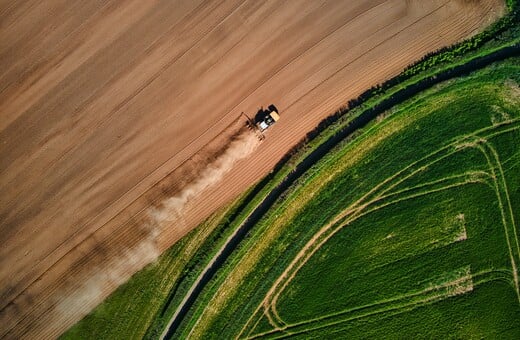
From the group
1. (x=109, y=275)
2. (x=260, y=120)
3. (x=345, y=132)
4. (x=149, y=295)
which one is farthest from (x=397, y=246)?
(x=109, y=275)

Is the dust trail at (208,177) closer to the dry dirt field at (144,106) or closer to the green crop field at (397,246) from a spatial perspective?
the dry dirt field at (144,106)

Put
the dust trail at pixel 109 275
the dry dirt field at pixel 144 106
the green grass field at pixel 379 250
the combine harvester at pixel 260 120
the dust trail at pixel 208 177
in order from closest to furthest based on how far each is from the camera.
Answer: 1. the dry dirt field at pixel 144 106
2. the combine harvester at pixel 260 120
3. the dust trail at pixel 208 177
4. the green grass field at pixel 379 250
5. the dust trail at pixel 109 275

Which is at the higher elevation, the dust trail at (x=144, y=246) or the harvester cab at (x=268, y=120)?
the harvester cab at (x=268, y=120)

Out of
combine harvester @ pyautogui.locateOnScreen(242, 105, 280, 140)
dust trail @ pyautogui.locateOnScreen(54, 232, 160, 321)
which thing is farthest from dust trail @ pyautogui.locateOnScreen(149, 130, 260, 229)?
dust trail @ pyautogui.locateOnScreen(54, 232, 160, 321)

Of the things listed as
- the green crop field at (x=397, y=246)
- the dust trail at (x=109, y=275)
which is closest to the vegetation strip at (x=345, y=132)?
the green crop field at (x=397, y=246)

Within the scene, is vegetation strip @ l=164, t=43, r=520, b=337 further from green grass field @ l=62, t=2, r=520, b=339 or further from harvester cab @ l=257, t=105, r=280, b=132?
harvester cab @ l=257, t=105, r=280, b=132

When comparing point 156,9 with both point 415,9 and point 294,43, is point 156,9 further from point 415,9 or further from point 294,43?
point 415,9
